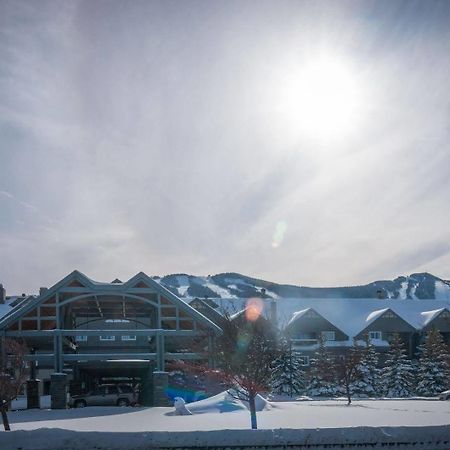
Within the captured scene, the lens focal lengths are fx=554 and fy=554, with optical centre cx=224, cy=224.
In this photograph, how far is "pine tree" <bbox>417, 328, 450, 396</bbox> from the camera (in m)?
36.7

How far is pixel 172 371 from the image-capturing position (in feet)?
124

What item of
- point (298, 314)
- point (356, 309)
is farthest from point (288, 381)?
point (356, 309)

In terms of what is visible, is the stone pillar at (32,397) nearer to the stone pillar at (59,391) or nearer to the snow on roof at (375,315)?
the stone pillar at (59,391)

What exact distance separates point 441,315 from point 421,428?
144 feet

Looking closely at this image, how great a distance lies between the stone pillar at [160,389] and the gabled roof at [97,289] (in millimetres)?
3360

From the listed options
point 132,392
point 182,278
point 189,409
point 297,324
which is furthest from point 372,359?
point 182,278

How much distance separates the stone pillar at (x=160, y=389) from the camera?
27.0 m

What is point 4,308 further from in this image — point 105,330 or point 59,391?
point 105,330

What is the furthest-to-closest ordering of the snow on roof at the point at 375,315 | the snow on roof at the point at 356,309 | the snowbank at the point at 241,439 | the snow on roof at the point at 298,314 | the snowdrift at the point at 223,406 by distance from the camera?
the snow on roof at the point at 356,309 → the snow on roof at the point at 375,315 → the snow on roof at the point at 298,314 → the snowdrift at the point at 223,406 → the snowbank at the point at 241,439

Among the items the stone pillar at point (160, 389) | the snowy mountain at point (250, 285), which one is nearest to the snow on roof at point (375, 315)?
the stone pillar at point (160, 389)

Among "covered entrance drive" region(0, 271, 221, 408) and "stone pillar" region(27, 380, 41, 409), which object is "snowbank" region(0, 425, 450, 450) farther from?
"stone pillar" region(27, 380, 41, 409)

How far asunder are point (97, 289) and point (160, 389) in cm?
590

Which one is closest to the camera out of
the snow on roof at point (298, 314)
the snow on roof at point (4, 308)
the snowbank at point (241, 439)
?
the snowbank at point (241, 439)

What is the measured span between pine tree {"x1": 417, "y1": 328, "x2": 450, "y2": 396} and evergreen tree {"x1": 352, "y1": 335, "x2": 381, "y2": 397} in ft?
9.25
